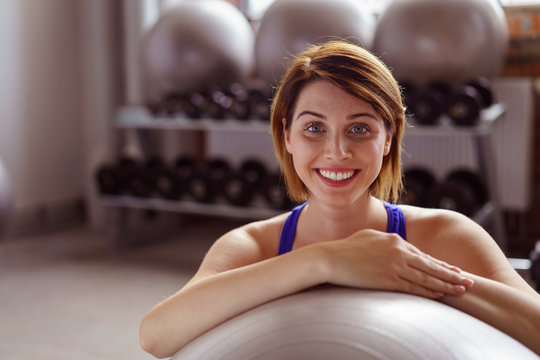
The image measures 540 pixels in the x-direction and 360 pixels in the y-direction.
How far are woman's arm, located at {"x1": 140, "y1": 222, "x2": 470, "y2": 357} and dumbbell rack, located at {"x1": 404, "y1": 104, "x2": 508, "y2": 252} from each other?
1866 mm

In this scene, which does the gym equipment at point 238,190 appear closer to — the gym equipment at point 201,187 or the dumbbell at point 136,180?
the gym equipment at point 201,187

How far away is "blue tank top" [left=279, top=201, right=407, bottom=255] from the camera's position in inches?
41.0

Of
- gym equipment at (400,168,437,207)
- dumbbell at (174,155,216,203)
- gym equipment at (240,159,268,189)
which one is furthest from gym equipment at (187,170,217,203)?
gym equipment at (400,168,437,207)

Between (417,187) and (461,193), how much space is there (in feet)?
0.67

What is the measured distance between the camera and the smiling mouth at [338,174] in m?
0.93

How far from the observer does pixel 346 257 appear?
2.80 ft

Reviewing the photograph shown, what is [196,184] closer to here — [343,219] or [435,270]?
[343,219]

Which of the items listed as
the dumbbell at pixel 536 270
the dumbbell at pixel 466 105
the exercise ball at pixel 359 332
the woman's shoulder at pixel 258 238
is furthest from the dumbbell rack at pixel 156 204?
the exercise ball at pixel 359 332

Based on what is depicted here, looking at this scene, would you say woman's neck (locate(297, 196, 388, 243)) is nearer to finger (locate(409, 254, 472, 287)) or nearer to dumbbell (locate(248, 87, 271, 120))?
finger (locate(409, 254, 472, 287))

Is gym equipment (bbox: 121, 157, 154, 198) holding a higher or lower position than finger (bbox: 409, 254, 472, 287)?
lower

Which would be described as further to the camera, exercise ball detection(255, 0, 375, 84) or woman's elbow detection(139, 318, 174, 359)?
exercise ball detection(255, 0, 375, 84)

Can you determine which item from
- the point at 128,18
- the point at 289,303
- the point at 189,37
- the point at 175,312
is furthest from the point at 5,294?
the point at 289,303

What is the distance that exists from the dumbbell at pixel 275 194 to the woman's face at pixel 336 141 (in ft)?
6.76

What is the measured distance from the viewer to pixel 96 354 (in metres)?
2.17
